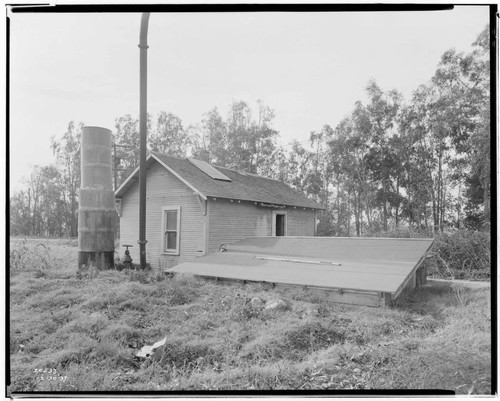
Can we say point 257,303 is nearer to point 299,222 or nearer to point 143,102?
point 143,102

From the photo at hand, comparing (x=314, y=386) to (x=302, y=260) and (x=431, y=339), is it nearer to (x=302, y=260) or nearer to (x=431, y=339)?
(x=431, y=339)

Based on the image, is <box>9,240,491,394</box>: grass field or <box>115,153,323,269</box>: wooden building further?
<box>115,153,323,269</box>: wooden building

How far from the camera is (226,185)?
11.8 meters

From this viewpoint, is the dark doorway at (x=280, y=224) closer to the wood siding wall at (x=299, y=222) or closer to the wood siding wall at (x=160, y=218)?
the wood siding wall at (x=299, y=222)

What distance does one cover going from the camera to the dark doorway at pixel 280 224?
44.6ft

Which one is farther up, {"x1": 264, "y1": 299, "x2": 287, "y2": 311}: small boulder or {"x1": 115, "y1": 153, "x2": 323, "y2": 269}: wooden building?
{"x1": 115, "y1": 153, "x2": 323, "y2": 269}: wooden building

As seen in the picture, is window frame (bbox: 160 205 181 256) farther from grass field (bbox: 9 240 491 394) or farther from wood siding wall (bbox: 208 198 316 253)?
grass field (bbox: 9 240 491 394)

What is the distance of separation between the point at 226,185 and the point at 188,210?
168cm

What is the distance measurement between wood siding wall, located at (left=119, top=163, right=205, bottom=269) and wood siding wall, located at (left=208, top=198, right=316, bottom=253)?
0.38 metres

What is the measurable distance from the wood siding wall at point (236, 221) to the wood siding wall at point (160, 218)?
382 mm

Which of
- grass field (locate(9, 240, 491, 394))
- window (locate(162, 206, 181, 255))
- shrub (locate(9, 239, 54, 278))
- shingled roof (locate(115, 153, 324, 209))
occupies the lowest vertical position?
grass field (locate(9, 240, 491, 394))

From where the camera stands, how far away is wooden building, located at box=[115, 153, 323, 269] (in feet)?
34.9

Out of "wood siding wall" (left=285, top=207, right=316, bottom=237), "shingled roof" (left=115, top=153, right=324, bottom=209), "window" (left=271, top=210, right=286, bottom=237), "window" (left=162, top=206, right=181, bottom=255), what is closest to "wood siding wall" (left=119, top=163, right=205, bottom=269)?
"window" (left=162, top=206, right=181, bottom=255)

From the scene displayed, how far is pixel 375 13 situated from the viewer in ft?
12.8
